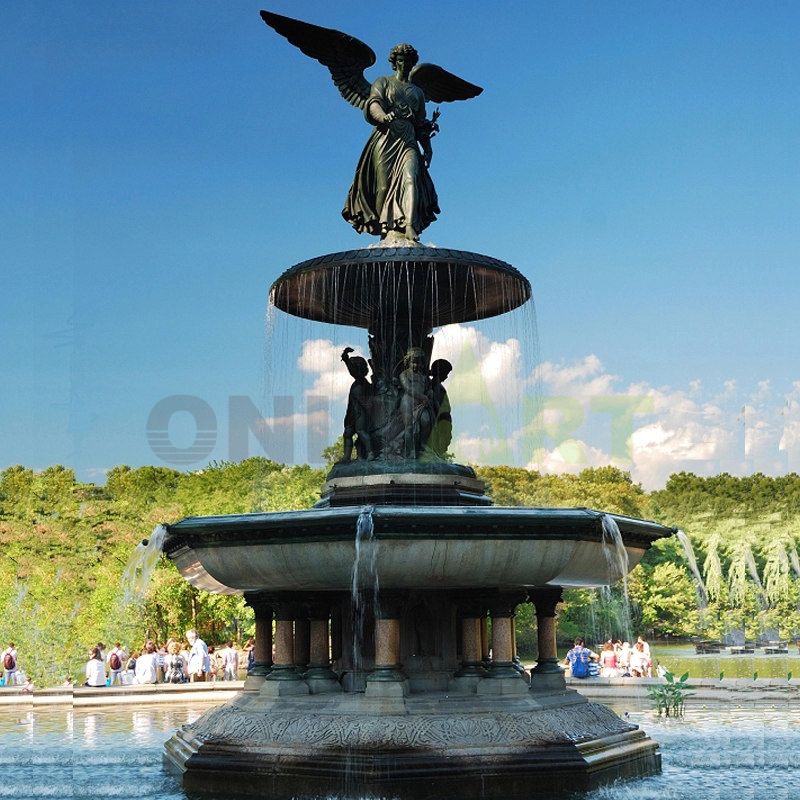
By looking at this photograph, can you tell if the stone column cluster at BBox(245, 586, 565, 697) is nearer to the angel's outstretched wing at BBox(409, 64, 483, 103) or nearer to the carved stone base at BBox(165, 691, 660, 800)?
the carved stone base at BBox(165, 691, 660, 800)

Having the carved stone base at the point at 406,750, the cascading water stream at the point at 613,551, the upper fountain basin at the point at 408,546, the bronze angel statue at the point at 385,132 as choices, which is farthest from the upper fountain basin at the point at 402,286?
the carved stone base at the point at 406,750

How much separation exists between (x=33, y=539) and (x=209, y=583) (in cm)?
3777

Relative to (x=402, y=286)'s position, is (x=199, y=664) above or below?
below

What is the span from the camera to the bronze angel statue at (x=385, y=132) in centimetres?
1237

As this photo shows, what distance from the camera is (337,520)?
912cm

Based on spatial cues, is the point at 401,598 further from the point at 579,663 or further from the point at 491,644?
the point at 579,663

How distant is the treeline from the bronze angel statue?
660 inches

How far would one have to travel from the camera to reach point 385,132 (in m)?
12.6

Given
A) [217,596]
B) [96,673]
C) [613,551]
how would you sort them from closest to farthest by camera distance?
[613,551], [96,673], [217,596]

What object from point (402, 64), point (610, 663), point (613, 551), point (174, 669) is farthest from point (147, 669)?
point (613, 551)

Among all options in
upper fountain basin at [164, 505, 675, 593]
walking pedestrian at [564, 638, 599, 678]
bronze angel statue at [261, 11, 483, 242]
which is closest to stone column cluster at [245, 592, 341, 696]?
upper fountain basin at [164, 505, 675, 593]

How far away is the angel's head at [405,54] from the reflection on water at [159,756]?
7.76 metres

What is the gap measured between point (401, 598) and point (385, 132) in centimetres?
530

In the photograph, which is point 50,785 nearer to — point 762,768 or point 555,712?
point 555,712
